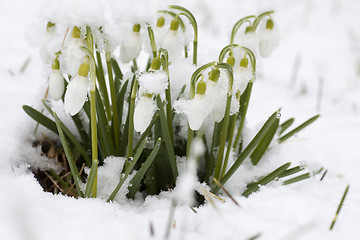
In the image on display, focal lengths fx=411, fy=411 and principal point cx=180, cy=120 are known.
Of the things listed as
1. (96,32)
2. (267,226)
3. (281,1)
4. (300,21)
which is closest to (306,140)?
(267,226)

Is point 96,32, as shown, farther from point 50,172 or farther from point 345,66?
point 345,66

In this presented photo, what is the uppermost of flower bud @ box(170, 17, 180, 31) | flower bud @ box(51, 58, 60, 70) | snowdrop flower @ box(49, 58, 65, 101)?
flower bud @ box(170, 17, 180, 31)

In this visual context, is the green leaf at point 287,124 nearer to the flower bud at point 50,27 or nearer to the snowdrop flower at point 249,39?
the snowdrop flower at point 249,39

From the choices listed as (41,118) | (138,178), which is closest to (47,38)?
(41,118)

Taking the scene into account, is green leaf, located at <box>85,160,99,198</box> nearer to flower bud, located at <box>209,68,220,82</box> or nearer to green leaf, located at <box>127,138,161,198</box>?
green leaf, located at <box>127,138,161,198</box>

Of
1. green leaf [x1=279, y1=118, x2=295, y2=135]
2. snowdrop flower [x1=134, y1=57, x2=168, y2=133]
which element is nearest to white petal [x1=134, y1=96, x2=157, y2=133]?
snowdrop flower [x1=134, y1=57, x2=168, y2=133]

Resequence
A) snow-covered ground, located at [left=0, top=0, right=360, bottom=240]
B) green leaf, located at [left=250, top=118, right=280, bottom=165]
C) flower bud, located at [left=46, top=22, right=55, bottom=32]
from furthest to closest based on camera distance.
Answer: green leaf, located at [left=250, top=118, right=280, bottom=165], flower bud, located at [left=46, top=22, right=55, bottom=32], snow-covered ground, located at [left=0, top=0, right=360, bottom=240]

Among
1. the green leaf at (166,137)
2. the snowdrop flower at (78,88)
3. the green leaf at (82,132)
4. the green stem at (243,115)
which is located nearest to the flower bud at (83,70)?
the snowdrop flower at (78,88)

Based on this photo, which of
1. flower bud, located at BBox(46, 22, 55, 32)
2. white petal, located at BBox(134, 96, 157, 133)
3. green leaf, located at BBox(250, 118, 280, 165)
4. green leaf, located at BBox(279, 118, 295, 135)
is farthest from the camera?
green leaf, located at BBox(279, 118, 295, 135)

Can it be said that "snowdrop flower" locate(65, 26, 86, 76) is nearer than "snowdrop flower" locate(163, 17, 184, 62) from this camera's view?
Yes
